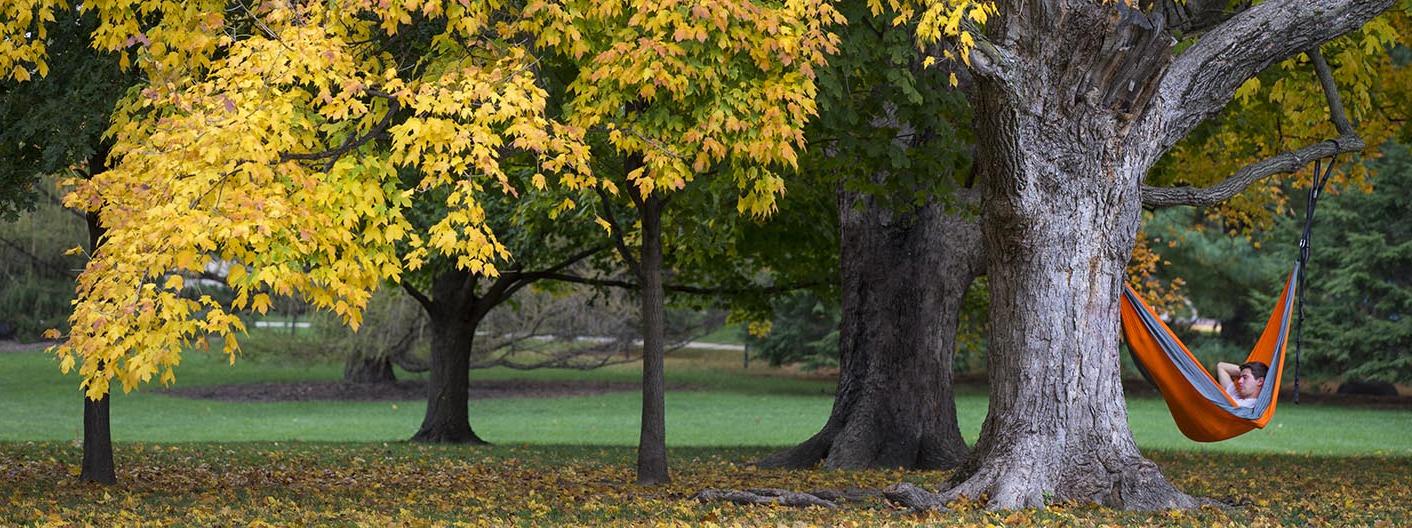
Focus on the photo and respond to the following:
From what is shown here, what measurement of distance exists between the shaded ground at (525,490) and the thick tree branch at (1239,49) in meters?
2.59

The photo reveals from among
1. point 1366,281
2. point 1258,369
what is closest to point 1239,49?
point 1258,369

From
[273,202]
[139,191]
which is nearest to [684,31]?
[273,202]

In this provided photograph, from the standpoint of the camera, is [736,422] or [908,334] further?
[736,422]

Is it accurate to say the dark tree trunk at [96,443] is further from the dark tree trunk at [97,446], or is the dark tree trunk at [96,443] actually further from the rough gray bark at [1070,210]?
the rough gray bark at [1070,210]

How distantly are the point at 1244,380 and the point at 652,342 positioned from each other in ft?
14.2

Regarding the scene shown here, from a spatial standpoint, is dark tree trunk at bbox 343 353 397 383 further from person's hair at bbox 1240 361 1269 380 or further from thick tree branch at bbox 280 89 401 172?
person's hair at bbox 1240 361 1269 380

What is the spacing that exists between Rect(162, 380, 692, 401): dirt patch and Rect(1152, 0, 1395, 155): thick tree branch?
2308cm

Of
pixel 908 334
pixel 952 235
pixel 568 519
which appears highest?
pixel 952 235

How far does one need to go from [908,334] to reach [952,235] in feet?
3.31

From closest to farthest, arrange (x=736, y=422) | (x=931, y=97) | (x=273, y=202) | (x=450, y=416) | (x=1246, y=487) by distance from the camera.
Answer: (x=273, y=202)
(x=931, y=97)
(x=1246, y=487)
(x=450, y=416)
(x=736, y=422)

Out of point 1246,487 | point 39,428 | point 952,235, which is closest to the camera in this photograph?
point 1246,487

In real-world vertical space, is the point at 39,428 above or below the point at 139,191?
below

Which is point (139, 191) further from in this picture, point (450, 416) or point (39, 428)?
point (39, 428)

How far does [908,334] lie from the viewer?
13.4 m
